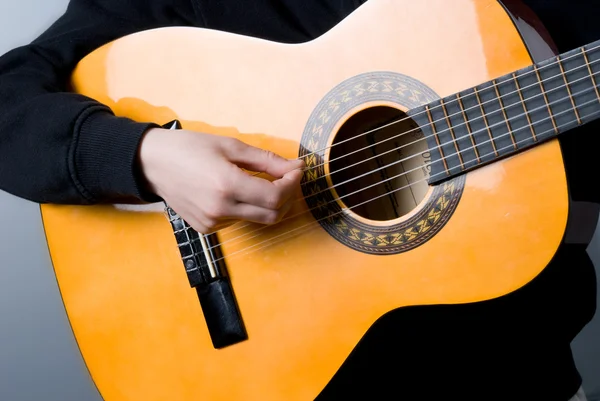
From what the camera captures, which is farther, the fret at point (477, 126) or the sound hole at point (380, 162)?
the sound hole at point (380, 162)

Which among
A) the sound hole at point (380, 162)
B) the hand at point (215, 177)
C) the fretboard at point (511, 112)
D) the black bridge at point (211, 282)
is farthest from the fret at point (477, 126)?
the black bridge at point (211, 282)

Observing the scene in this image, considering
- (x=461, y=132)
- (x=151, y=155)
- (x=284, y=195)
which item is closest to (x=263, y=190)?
(x=284, y=195)

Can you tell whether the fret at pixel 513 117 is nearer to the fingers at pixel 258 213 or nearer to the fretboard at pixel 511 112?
the fretboard at pixel 511 112

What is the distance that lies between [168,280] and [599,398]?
56.2 inches

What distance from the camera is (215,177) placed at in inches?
27.1

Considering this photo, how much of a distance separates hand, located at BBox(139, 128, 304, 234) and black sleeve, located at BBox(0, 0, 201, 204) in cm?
4

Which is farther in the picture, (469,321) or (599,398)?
(599,398)

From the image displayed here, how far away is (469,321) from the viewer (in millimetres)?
768

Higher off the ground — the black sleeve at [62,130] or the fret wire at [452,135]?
the black sleeve at [62,130]

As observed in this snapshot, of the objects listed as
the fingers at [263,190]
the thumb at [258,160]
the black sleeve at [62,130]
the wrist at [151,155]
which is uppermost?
the black sleeve at [62,130]

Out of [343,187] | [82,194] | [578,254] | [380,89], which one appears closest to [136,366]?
[82,194]

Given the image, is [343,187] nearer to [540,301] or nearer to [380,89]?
[380,89]

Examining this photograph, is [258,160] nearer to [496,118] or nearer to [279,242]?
[279,242]

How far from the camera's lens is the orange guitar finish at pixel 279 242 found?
71 cm
